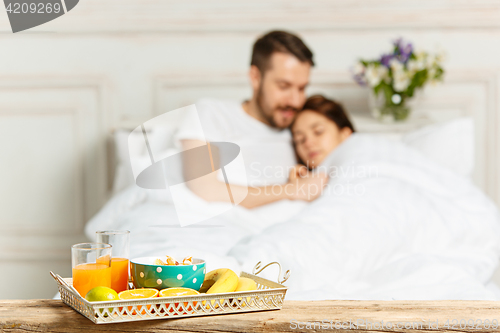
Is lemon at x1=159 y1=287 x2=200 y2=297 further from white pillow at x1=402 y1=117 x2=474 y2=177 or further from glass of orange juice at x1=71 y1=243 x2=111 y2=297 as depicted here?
white pillow at x1=402 y1=117 x2=474 y2=177

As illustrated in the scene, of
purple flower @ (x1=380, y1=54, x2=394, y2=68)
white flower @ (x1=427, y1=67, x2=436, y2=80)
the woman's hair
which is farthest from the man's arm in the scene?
white flower @ (x1=427, y1=67, x2=436, y2=80)

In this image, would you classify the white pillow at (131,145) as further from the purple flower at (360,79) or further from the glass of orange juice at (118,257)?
the glass of orange juice at (118,257)

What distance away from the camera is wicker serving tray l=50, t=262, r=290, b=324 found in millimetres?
482

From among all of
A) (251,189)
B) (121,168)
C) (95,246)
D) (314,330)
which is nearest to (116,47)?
(121,168)

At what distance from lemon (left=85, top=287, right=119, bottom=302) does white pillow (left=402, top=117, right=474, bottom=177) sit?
1429 millimetres

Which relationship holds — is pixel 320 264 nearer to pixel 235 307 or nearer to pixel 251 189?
pixel 235 307

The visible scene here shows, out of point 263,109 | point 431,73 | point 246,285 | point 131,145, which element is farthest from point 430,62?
point 246,285

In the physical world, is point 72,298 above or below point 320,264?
above

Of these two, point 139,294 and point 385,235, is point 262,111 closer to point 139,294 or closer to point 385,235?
point 385,235

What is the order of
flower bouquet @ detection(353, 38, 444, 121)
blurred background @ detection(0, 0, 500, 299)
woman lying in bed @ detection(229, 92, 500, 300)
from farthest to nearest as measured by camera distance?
blurred background @ detection(0, 0, 500, 299) < flower bouquet @ detection(353, 38, 444, 121) < woman lying in bed @ detection(229, 92, 500, 300)

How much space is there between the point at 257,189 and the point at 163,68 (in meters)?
0.73

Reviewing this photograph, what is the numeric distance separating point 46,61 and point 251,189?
42.6 inches

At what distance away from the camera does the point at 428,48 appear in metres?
2.00

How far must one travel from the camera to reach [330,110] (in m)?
1.77
